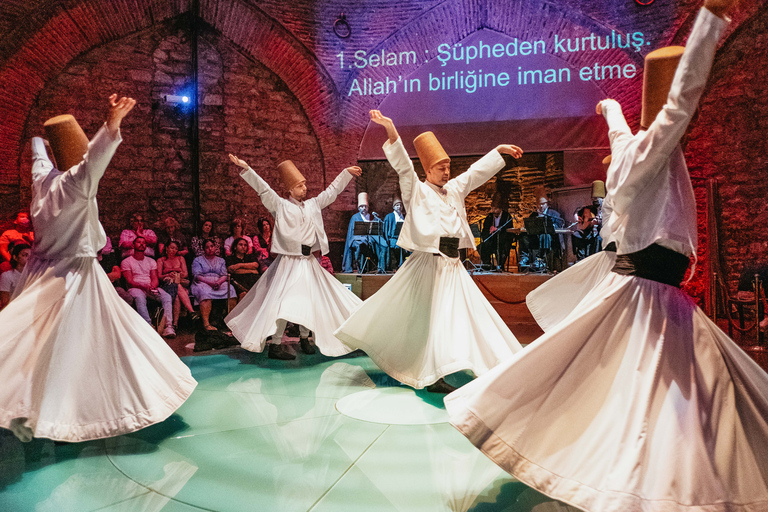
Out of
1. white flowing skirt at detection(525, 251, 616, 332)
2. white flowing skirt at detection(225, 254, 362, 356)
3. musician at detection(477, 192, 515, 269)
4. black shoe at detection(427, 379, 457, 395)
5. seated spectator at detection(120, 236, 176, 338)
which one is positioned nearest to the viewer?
black shoe at detection(427, 379, 457, 395)

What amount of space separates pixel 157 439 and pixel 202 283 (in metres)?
4.16

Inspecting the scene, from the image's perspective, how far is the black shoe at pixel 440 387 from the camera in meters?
4.02

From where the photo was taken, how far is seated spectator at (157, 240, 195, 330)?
707cm

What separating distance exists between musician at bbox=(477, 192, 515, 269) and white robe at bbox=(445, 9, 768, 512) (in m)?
7.90

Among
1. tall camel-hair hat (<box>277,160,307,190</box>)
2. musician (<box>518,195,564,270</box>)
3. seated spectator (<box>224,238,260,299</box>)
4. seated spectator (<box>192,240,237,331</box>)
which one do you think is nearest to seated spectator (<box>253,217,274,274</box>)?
seated spectator (<box>224,238,260,299</box>)

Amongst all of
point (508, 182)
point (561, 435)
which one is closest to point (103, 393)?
point (561, 435)

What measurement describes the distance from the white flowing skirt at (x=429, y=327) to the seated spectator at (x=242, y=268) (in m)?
3.49

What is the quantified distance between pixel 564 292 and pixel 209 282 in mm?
4531

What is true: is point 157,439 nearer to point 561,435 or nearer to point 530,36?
point 561,435

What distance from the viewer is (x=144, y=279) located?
6.77m

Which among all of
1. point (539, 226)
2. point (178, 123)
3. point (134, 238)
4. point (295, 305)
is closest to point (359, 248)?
point (539, 226)

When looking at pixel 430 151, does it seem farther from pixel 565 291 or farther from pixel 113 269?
pixel 113 269

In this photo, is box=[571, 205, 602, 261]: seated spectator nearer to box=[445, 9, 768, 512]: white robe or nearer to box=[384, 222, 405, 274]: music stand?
box=[384, 222, 405, 274]: music stand

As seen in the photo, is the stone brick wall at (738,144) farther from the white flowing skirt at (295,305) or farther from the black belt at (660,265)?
the black belt at (660,265)
